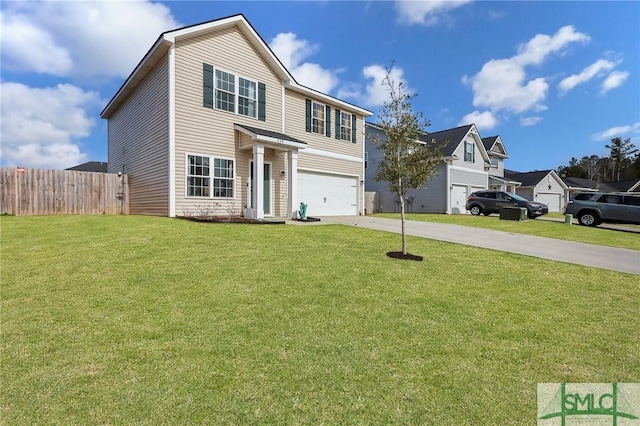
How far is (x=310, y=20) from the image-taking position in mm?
11977

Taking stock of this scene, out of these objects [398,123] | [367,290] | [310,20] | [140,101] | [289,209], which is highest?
[310,20]

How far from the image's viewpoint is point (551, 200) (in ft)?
120

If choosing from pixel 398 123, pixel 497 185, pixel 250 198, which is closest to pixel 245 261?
pixel 398 123

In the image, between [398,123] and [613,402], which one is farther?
[398,123]

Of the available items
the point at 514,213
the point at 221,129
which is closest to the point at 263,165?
the point at 221,129

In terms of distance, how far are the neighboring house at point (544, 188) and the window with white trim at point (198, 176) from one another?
34.8 m

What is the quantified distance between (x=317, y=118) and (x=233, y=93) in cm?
489

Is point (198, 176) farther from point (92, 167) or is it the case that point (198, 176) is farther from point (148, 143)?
point (92, 167)

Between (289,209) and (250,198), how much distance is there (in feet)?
5.76

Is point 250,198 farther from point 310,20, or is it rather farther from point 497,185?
point 497,185

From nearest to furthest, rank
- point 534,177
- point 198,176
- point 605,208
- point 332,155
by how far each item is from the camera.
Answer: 1. point 198,176
2. point 605,208
3. point 332,155
4. point 534,177

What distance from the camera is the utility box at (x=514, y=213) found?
17.5m

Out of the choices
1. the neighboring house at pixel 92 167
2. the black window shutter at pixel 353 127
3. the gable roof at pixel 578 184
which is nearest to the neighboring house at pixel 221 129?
the black window shutter at pixel 353 127

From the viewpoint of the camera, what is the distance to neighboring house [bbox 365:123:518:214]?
24031mm
